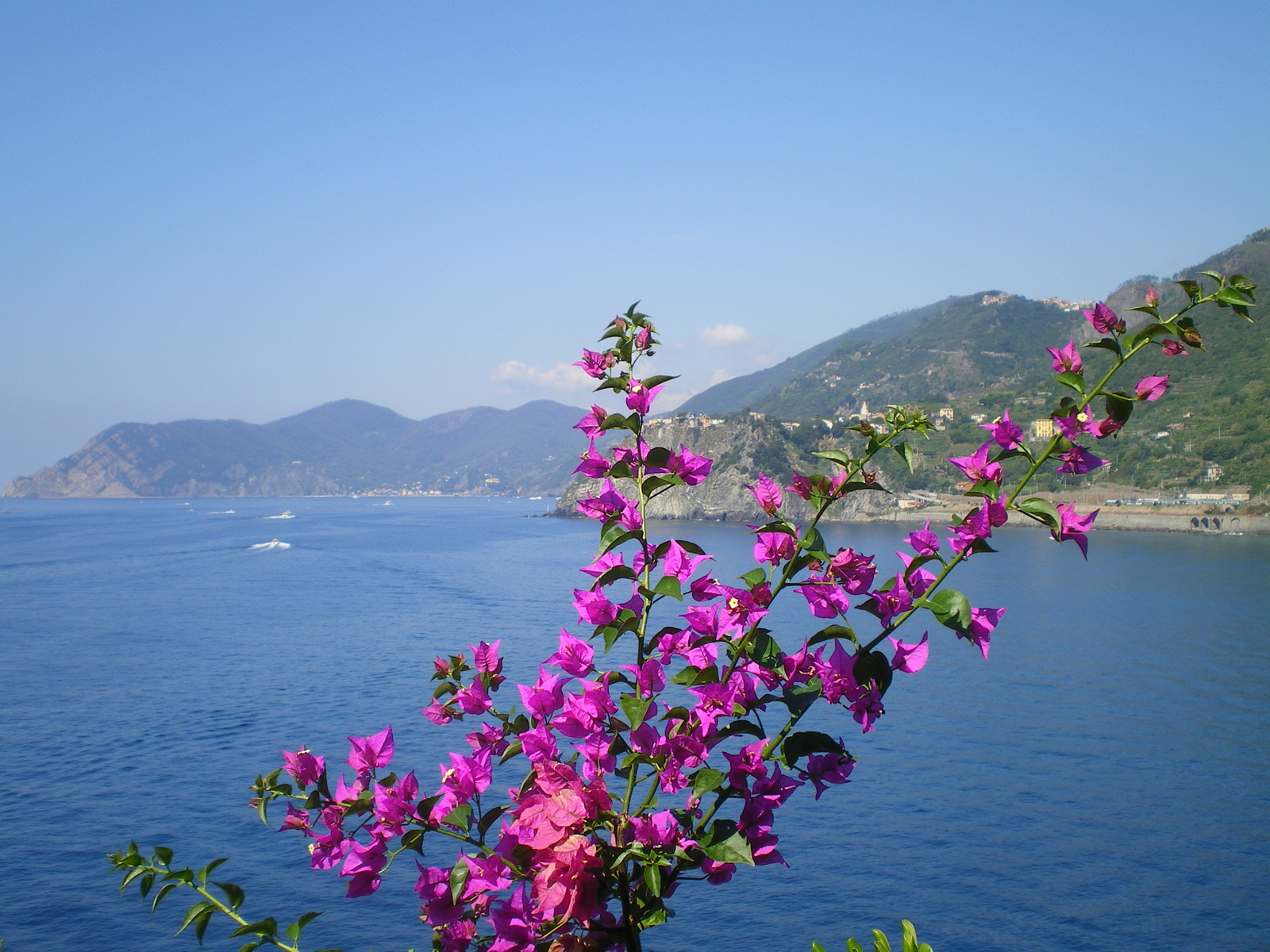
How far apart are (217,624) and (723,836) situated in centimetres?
3916

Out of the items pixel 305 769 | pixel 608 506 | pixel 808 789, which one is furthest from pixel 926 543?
pixel 808 789

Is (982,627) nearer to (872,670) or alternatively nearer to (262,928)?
(872,670)

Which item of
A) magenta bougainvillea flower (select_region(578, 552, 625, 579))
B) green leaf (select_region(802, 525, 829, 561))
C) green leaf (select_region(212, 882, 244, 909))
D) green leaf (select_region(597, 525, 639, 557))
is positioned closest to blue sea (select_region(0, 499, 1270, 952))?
green leaf (select_region(212, 882, 244, 909))

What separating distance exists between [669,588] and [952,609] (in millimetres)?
477

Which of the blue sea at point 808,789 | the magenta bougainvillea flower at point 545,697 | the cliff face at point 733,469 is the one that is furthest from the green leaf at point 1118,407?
the cliff face at point 733,469

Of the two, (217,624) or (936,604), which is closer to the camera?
(936,604)

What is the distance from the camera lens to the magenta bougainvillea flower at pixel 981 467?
149cm

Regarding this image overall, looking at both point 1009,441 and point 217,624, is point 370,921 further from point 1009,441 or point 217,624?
Result: point 217,624

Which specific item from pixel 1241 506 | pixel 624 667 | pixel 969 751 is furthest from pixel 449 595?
pixel 1241 506

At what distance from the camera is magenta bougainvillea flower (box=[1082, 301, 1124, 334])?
1.52 m

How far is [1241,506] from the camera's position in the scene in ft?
236

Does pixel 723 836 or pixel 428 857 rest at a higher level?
pixel 723 836

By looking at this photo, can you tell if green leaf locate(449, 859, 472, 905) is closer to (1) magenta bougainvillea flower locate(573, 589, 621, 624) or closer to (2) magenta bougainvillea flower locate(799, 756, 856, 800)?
(1) magenta bougainvillea flower locate(573, 589, 621, 624)

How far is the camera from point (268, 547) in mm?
69562
